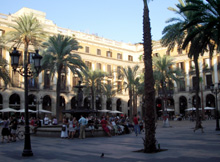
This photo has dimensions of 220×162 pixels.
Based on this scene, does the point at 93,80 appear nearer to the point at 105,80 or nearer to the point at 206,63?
the point at 105,80

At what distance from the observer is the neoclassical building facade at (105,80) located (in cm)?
4789

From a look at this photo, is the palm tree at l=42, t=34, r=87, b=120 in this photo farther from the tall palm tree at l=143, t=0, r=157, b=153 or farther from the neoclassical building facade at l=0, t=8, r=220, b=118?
the tall palm tree at l=143, t=0, r=157, b=153

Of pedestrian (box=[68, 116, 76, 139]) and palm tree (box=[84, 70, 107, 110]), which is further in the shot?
palm tree (box=[84, 70, 107, 110])

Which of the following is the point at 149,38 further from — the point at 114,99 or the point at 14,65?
the point at 114,99

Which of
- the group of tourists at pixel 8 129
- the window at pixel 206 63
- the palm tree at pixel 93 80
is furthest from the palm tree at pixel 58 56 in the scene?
the window at pixel 206 63

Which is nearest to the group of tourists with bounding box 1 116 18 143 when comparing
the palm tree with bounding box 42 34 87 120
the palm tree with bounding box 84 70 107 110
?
the palm tree with bounding box 42 34 87 120

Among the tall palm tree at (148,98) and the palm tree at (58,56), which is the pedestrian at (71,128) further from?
the palm tree at (58,56)

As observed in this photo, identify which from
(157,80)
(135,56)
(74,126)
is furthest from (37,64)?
(135,56)

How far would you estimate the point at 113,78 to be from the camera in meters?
62.8

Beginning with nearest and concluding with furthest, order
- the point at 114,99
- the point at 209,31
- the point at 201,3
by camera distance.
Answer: the point at 201,3, the point at 209,31, the point at 114,99

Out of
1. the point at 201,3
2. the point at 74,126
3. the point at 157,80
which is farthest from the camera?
the point at 157,80

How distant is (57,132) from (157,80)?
27.9 m

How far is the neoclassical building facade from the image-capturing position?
47891 millimetres

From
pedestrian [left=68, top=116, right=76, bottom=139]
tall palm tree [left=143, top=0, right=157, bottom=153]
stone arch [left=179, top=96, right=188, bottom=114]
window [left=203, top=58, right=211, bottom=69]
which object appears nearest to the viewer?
tall palm tree [left=143, top=0, right=157, bottom=153]
